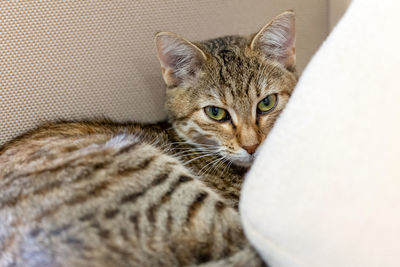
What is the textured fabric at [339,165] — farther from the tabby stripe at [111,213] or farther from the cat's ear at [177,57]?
the cat's ear at [177,57]

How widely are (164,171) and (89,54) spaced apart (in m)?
0.66

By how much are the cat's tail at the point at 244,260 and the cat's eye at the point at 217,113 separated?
597 millimetres

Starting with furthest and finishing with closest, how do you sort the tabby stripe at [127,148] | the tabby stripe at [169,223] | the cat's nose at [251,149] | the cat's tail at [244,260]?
the cat's nose at [251,149]
the tabby stripe at [127,148]
the tabby stripe at [169,223]
the cat's tail at [244,260]

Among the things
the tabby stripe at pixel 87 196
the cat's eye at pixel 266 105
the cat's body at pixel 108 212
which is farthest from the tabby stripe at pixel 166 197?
the cat's eye at pixel 266 105

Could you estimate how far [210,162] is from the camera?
1479 millimetres

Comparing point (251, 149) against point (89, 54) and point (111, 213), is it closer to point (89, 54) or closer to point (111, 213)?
point (111, 213)

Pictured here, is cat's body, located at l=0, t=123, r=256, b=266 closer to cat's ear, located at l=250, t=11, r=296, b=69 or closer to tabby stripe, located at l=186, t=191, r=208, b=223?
tabby stripe, located at l=186, t=191, r=208, b=223

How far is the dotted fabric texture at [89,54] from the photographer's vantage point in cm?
145

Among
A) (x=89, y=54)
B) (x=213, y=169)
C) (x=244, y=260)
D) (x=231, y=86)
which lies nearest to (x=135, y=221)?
(x=244, y=260)

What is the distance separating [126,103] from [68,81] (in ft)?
0.83

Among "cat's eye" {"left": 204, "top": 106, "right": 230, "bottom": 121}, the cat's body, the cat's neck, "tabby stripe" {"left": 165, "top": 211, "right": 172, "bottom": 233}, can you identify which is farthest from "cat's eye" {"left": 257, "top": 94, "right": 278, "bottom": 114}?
"tabby stripe" {"left": 165, "top": 211, "right": 172, "bottom": 233}

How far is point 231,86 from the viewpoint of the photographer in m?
1.45

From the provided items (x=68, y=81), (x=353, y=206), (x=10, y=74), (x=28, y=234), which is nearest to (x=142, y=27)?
(x=68, y=81)

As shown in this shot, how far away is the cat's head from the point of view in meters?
1.43
